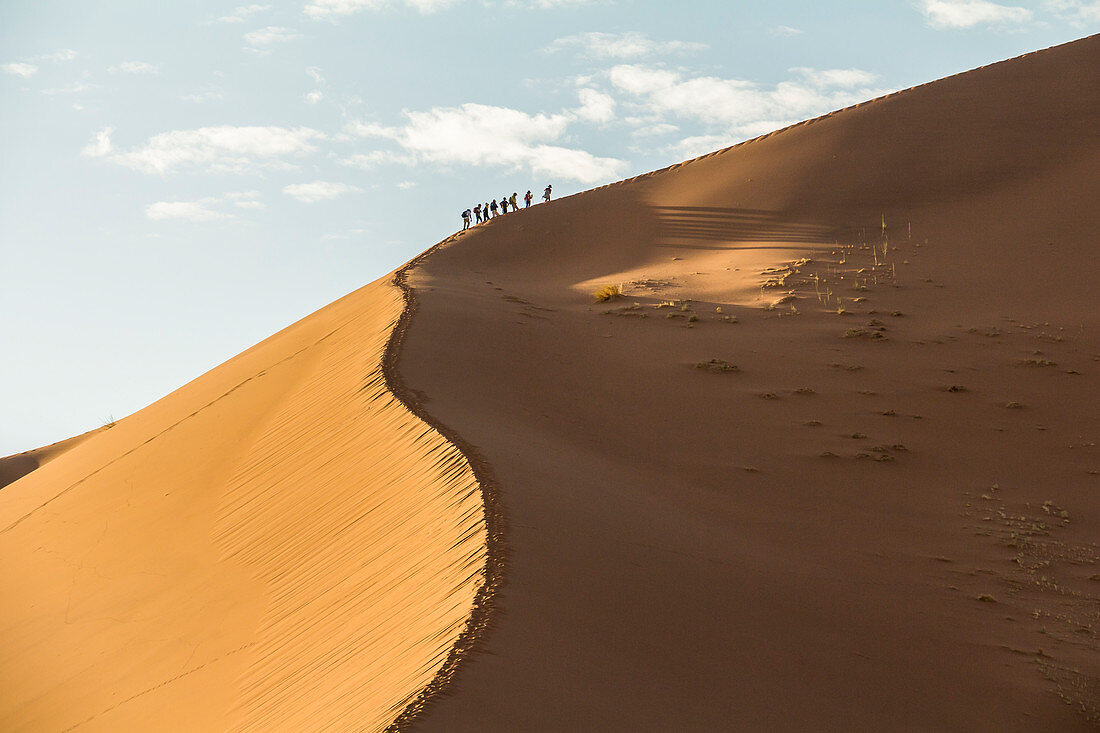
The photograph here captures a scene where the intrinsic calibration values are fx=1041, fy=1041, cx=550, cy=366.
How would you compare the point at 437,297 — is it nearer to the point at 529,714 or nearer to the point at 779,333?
the point at 779,333

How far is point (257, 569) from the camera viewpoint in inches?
371

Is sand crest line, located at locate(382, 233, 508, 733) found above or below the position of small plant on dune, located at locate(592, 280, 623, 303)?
below

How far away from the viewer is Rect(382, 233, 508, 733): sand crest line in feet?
17.5

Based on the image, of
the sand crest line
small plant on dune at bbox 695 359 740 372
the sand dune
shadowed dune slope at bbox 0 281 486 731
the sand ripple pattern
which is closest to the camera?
the sand crest line

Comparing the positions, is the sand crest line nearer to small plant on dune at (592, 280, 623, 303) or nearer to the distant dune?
the distant dune

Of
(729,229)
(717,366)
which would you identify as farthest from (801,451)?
(729,229)

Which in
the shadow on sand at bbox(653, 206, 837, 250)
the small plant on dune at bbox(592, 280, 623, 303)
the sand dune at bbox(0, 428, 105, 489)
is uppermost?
the shadow on sand at bbox(653, 206, 837, 250)

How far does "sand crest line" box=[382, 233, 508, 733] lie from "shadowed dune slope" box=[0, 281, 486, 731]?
8cm

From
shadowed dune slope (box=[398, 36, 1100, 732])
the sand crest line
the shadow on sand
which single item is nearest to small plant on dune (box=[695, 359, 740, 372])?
shadowed dune slope (box=[398, 36, 1100, 732])

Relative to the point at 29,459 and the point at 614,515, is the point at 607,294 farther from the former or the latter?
the point at 29,459

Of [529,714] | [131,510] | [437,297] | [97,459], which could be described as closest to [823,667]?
[529,714]

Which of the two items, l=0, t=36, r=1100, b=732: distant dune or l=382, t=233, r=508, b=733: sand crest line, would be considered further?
l=0, t=36, r=1100, b=732: distant dune

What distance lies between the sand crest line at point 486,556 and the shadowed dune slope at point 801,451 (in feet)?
0.34

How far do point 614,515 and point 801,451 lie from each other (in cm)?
375
